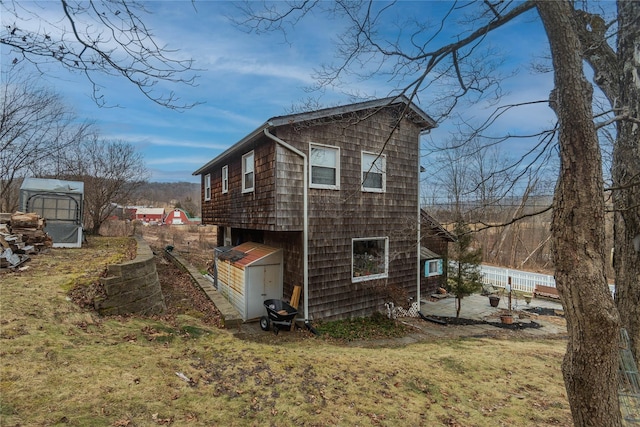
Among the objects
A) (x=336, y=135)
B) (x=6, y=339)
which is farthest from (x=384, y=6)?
(x=6, y=339)

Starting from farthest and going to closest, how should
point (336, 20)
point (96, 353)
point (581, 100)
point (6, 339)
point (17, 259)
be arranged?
point (17, 259), point (336, 20), point (96, 353), point (6, 339), point (581, 100)

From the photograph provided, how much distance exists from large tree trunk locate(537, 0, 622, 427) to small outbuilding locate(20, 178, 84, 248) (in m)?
13.1

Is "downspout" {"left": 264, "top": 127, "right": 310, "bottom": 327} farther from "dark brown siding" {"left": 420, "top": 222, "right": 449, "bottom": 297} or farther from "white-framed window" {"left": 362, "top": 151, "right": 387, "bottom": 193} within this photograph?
"dark brown siding" {"left": 420, "top": 222, "right": 449, "bottom": 297}

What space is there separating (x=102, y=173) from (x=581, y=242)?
72.3 feet

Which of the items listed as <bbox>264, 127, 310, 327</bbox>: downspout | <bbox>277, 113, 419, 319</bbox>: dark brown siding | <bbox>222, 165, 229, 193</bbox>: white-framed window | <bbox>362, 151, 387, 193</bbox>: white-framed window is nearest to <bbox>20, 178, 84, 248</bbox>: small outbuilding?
<bbox>222, 165, 229, 193</bbox>: white-framed window

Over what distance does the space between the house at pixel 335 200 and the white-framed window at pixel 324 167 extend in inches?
1.1

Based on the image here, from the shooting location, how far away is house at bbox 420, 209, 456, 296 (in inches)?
498

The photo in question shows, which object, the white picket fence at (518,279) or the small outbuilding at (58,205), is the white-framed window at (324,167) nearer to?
the small outbuilding at (58,205)

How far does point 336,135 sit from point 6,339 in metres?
7.67

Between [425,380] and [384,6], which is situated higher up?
Result: [384,6]

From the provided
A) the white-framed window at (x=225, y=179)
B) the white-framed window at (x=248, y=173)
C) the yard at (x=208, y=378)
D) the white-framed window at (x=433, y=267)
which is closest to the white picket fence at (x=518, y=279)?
the white-framed window at (x=433, y=267)

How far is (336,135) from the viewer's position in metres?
8.80

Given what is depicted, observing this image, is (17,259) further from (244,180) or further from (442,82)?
(442,82)

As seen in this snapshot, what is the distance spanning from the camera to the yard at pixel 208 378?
3010 millimetres
